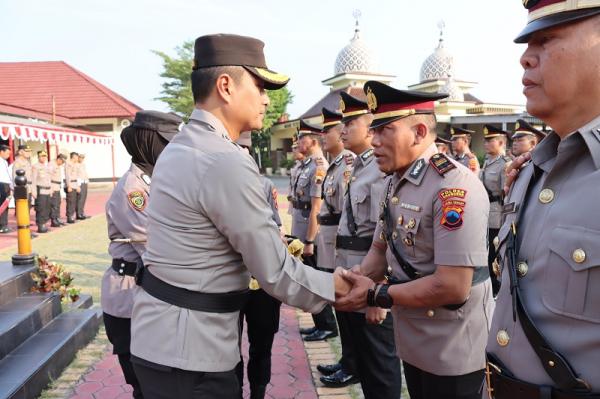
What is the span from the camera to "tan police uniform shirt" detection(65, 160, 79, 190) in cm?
1397

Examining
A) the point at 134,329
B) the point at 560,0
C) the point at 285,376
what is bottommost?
the point at 285,376

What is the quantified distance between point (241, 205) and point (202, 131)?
384 mm

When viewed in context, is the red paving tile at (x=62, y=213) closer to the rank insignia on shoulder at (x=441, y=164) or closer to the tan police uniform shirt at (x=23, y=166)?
the tan police uniform shirt at (x=23, y=166)

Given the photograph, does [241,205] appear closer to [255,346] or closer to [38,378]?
[255,346]

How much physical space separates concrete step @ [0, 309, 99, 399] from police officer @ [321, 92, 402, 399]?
90.7 inches

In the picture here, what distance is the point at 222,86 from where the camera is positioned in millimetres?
1952

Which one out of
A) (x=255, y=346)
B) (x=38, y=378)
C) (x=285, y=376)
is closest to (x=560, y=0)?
(x=255, y=346)

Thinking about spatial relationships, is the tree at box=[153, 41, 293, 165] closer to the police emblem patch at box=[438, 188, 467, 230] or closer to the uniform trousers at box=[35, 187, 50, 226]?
the uniform trousers at box=[35, 187, 50, 226]

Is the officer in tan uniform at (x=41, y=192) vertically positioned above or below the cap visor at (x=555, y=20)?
below

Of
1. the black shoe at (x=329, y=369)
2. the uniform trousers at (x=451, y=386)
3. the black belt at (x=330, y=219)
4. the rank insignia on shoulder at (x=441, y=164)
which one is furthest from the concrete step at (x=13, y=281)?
the rank insignia on shoulder at (x=441, y=164)

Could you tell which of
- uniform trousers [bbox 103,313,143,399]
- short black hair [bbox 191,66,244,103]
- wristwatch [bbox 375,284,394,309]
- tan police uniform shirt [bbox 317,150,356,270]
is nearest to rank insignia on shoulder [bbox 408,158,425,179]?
wristwatch [bbox 375,284,394,309]

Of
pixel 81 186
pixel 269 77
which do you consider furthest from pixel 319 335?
pixel 81 186

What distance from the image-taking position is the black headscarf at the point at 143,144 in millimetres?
3008

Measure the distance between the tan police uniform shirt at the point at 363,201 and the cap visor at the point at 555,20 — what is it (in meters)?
2.33
